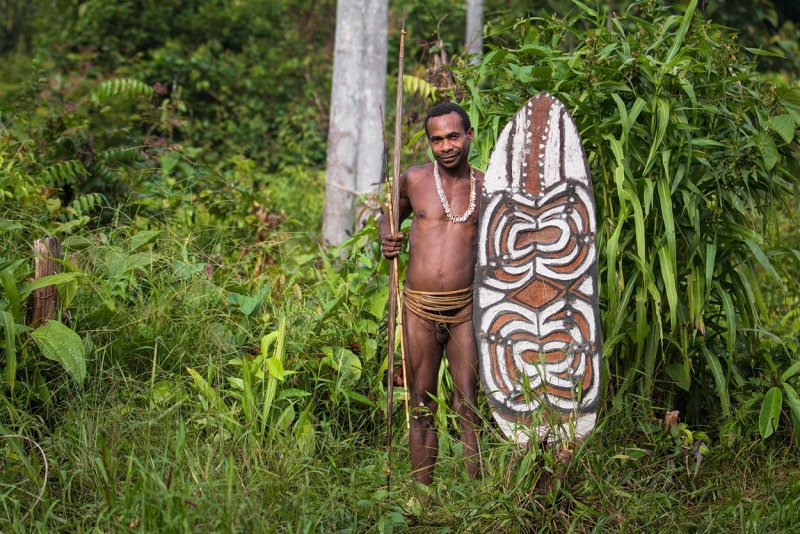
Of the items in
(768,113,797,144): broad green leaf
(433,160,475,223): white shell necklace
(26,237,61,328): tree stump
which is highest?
(768,113,797,144): broad green leaf

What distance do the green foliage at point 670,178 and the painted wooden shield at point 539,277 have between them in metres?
0.26

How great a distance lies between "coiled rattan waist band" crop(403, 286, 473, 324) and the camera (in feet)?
11.5

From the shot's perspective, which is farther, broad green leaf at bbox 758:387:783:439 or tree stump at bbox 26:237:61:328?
tree stump at bbox 26:237:61:328

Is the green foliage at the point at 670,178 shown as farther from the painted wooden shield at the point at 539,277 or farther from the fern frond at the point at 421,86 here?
the fern frond at the point at 421,86

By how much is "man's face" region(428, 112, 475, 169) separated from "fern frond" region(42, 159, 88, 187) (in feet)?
7.53

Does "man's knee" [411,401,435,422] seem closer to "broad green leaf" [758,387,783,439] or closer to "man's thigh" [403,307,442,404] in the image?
"man's thigh" [403,307,442,404]

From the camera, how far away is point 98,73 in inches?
411

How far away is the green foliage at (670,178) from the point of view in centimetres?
370

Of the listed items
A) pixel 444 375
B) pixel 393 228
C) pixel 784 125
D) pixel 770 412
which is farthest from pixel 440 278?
pixel 784 125

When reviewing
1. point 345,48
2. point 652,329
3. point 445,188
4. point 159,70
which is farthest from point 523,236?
point 159,70

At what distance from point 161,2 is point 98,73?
139 cm

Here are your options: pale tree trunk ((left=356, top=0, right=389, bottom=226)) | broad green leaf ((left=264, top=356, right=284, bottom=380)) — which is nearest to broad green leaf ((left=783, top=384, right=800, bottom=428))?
broad green leaf ((left=264, top=356, right=284, bottom=380))

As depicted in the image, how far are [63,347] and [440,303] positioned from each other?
154 cm

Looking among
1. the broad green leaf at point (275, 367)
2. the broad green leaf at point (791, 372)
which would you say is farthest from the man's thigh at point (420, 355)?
the broad green leaf at point (791, 372)
